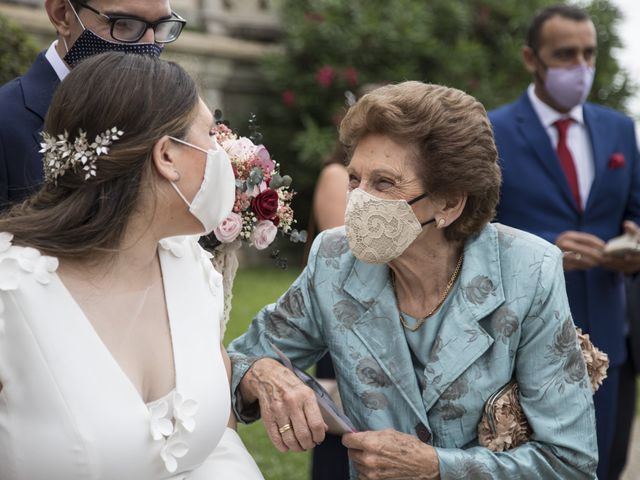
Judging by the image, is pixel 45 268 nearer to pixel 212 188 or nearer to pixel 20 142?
pixel 212 188

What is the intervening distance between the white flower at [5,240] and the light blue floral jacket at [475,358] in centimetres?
91

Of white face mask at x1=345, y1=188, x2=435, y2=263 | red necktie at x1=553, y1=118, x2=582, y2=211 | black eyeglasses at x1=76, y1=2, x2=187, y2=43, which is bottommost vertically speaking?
red necktie at x1=553, y1=118, x2=582, y2=211

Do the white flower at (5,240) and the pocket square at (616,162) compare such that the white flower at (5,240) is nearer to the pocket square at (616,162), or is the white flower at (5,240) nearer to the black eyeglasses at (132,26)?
the black eyeglasses at (132,26)

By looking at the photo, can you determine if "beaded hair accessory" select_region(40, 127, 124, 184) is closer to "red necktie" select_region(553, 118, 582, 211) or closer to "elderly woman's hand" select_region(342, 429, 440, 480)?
"elderly woman's hand" select_region(342, 429, 440, 480)

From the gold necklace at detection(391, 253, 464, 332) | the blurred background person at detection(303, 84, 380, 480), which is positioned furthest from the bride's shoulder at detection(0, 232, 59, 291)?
the blurred background person at detection(303, 84, 380, 480)

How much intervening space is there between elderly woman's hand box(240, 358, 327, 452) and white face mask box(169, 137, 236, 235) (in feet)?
1.94

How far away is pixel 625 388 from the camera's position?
525 centimetres

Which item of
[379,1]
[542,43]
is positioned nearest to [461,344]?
[542,43]

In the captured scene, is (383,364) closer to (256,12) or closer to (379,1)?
(379,1)

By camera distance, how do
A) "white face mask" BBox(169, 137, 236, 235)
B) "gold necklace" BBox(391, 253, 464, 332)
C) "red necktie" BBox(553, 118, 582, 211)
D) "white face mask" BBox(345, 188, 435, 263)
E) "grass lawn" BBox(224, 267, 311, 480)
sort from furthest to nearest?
1. "grass lawn" BBox(224, 267, 311, 480)
2. "red necktie" BBox(553, 118, 582, 211)
3. "gold necklace" BBox(391, 253, 464, 332)
4. "white face mask" BBox(345, 188, 435, 263)
5. "white face mask" BBox(169, 137, 236, 235)

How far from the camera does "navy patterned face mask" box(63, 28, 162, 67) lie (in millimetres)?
3264

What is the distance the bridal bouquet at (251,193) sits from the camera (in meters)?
3.16

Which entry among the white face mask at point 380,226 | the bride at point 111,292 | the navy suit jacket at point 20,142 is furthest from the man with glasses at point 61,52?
the white face mask at point 380,226

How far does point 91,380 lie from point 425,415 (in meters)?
1.06
